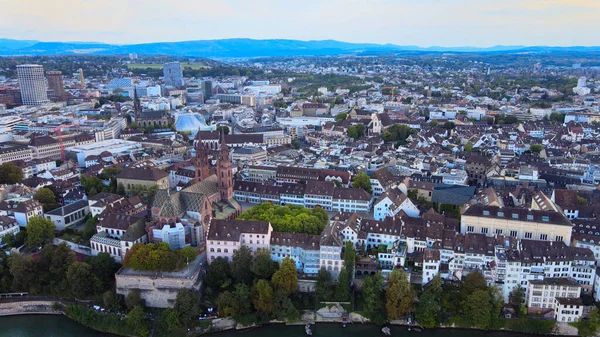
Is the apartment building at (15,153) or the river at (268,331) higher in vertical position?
the apartment building at (15,153)

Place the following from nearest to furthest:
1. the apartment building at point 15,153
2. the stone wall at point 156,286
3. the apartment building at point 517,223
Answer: the stone wall at point 156,286, the apartment building at point 517,223, the apartment building at point 15,153

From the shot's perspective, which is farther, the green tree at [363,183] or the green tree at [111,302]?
the green tree at [363,183]

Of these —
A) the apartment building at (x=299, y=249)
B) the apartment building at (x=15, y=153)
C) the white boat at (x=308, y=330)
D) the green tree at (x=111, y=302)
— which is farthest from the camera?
the apartment building at (x=15, y=153)

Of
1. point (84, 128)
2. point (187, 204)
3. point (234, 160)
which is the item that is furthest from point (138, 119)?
point (187, 204)

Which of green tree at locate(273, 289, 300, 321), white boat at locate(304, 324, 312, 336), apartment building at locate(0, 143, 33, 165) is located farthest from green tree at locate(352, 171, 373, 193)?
apartment building at locate(0, 143, 33, 165)

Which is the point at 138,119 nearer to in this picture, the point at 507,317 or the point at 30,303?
the point at 30,303

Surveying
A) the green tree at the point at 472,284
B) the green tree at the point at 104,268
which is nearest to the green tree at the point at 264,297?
the green tree at the point at 104,268

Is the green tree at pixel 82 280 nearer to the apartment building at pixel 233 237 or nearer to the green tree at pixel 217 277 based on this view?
the green tree at pixel 217 277

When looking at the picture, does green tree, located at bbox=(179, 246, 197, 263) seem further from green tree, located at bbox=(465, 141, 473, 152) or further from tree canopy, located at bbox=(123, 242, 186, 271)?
green tree, located at bbox=(465, 141, 473, 152)

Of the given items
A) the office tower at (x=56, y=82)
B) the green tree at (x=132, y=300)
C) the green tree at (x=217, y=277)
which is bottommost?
the green tree at (x=132, y=300)
